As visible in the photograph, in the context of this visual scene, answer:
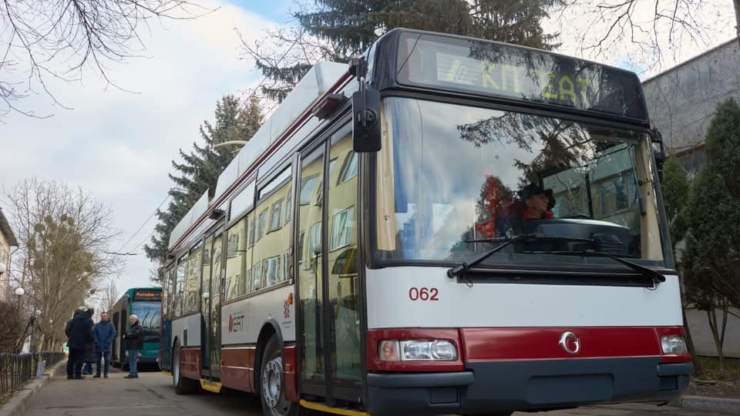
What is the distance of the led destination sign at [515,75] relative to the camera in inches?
196

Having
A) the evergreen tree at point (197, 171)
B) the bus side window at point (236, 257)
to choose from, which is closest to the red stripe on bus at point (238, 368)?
the bus side window at point (236, 257)

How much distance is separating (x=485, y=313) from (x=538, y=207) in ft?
3.08

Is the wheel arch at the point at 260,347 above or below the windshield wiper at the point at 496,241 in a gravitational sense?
below

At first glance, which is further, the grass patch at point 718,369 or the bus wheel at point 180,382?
the bus wheel at point 180,382

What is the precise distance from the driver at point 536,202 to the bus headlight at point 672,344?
124 cm

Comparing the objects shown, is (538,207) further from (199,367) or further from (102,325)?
(102,325)

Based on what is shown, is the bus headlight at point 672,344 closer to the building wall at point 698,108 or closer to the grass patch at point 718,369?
the grass patch at point 718,369

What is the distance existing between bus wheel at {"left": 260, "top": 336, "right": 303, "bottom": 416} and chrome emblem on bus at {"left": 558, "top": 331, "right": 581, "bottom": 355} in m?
2.59

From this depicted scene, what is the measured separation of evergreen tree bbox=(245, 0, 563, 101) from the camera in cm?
1241

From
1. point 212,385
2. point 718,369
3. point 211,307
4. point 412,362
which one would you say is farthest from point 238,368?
point 718,369

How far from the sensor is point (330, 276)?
5402 millimetres

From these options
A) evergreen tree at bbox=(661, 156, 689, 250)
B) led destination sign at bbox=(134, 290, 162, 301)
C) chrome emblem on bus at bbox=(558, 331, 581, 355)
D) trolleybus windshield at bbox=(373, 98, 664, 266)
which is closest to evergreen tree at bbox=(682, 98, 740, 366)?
evergreen tree at bbox=(661, 156, 689, 250)

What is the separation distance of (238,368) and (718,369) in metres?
8.53

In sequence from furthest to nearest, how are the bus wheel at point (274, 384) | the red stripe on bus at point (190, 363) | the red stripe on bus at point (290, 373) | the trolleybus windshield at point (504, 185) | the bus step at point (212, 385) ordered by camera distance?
the red stripe on bus at point (190, 363)
the bus step at point (212, 385)
the bus wheel at point (274, 384)
the red stripe on bus at point (290, 373)
the trolleybus windshield at point (504, 185)
